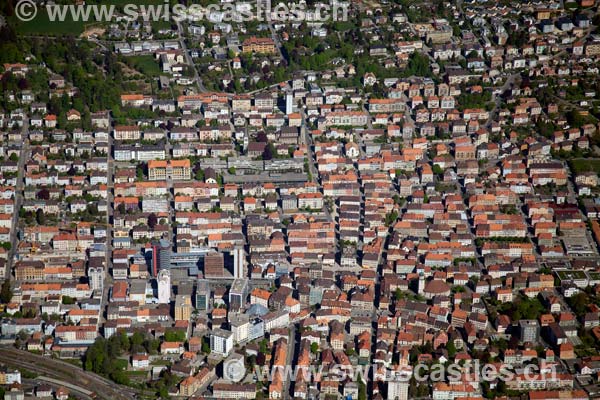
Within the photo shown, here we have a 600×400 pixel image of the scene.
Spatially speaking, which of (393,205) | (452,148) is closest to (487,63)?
(452,148)

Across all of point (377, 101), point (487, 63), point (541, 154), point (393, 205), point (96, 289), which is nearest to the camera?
point (96, 289)

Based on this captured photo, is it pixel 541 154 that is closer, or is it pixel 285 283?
pixel 285 283

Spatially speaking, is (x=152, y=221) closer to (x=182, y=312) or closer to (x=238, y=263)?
(x=238, y=263)

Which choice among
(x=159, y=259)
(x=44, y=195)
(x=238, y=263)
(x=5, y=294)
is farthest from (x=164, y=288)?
(x=44, y=195)

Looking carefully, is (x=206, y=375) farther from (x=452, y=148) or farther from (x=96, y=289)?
(x=452, y=148)

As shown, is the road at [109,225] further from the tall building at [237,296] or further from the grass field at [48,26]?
the grass field at [48,26]

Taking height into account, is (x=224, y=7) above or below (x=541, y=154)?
above

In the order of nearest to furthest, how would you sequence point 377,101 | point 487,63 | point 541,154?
point 541,154 → point 377,101 → point 487,63
